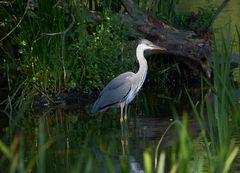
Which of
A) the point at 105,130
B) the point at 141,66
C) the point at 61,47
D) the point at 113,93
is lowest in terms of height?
the point at 105,130

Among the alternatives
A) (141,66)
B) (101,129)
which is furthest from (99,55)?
(101,129)

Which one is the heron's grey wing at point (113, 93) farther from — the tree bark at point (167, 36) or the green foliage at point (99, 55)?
the tree bark at point (167, 36)

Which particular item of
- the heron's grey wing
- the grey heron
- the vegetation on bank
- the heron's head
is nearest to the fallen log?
the vegetation on bank

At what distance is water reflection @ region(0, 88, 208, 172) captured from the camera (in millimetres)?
7766

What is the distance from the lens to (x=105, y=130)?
371 inches

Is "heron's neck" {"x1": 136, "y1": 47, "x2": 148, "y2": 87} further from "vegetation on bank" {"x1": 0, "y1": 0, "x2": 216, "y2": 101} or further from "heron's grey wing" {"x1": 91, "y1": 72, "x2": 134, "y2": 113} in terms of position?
"vegetation on bank" {"x1": 0, "y1": 0, "x2": 216, "y2": 101}

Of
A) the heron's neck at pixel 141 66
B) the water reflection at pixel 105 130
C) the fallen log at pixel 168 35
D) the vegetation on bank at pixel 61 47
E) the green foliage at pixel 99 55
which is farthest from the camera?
the fallen log at pixel 168 35

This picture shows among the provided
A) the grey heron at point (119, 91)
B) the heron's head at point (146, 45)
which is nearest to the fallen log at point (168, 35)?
the heron's head at point (146, 45)

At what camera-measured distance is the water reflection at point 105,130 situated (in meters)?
7.77

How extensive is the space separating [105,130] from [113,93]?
1.03 m

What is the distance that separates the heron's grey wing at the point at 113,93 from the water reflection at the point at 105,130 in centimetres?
22

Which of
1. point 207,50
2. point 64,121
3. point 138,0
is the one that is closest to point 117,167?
point 64,121

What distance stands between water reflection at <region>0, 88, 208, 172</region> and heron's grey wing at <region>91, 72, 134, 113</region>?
0.71ft

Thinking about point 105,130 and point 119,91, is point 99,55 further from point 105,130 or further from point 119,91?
point 105,130
